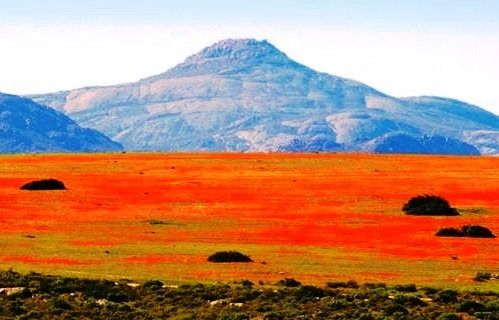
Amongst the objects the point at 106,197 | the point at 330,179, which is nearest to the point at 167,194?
the point at 106,197

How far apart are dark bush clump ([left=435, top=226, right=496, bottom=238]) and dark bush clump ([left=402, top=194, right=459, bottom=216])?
1412cm

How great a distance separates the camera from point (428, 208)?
8656 centimetres

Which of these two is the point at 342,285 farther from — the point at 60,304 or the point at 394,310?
the point at 60,304

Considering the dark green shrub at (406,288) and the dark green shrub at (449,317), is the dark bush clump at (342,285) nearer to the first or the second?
the dark green shrub at (406,288)

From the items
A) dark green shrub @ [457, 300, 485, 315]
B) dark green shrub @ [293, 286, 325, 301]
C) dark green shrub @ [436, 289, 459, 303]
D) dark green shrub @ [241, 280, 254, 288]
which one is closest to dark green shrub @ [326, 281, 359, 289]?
dark green shrub @ [293, 286, 325, 301]

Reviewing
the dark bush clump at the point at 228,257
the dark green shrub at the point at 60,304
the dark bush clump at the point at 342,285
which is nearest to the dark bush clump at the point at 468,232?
the dark bush clump at the point at 228,257

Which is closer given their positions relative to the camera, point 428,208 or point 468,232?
point 468,232

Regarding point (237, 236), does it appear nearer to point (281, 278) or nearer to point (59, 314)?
point (281, 278)

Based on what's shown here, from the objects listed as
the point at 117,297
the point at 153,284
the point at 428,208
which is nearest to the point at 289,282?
A: the point at 153,284

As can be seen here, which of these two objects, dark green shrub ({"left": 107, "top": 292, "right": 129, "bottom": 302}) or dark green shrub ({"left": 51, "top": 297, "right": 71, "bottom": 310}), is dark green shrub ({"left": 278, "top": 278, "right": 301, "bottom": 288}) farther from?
dark green shrub ({"left": 51, "top": 297, "right": 71, "bottom": 310})

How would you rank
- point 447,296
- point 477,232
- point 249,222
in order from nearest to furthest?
point 447,296
point 477,232
point 249,222

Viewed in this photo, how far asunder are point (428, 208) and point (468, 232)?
16.3 meters

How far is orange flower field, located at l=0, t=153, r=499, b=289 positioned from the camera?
5262 cm

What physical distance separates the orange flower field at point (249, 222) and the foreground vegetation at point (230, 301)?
3.06m
